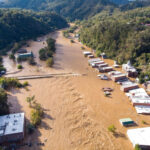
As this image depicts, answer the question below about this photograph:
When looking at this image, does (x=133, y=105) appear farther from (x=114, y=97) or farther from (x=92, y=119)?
(x=92, y=119)

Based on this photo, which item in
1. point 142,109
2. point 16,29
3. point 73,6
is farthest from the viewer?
point 73,6

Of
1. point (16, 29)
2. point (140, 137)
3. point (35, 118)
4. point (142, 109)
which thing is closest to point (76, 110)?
point (35, 118)

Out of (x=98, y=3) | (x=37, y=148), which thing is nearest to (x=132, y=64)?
(x=37, y=148)

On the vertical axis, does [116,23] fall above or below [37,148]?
above

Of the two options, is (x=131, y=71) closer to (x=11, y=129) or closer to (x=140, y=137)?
(x=140, y=137)

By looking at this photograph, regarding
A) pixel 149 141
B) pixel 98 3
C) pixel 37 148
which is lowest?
pixel 37 148

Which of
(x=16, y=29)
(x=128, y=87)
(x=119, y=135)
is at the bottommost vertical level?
(x=119, y=135)

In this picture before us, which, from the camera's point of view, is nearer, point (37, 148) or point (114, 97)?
point (37, 148)
